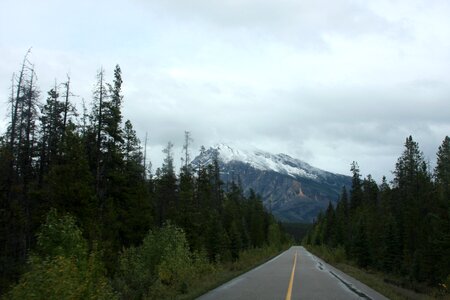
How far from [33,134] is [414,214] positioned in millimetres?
44045

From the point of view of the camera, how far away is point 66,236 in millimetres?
14352

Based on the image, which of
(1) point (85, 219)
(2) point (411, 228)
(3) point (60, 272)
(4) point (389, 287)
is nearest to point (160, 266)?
(1) point (85, 219)

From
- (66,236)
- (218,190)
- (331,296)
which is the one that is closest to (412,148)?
(218,190)

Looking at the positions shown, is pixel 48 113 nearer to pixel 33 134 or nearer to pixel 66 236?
pixel 33 134

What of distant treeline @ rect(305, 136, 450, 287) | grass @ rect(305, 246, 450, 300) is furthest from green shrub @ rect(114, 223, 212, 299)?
distant treeline @ rect(305, 136, 450, 287)

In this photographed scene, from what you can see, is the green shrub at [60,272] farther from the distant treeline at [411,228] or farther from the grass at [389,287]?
the distant treeline at [411,228]

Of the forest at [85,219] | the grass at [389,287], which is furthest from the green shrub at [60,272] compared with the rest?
the grass at [389,287]

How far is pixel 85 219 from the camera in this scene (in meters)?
23.6

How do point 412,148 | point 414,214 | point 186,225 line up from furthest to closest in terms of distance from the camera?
point 412,148
point 414,214
point 186,225

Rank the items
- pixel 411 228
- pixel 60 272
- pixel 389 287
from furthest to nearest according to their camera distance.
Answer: pixel 411 228 → pixel 389 287 → pixel 60 272

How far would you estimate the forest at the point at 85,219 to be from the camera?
1246 cm

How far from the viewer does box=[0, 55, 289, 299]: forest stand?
40.9ft

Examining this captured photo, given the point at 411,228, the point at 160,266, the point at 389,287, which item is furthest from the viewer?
the point at 411,228

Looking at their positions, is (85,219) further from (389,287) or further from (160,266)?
(389,287)
